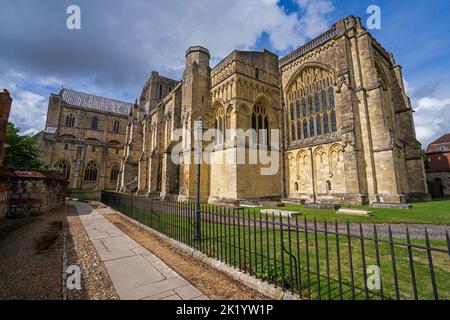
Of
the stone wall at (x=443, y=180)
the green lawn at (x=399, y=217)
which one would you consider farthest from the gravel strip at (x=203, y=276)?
the stone wall at (x=443, y=180)

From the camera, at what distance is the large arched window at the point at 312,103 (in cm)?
1689

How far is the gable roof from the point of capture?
42703mm

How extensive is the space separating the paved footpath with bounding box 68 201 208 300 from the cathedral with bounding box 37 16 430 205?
10.1 meters

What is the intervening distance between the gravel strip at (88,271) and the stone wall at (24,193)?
16.8 feet

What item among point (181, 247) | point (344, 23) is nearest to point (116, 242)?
point (181, 247)

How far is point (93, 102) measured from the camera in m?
45.6

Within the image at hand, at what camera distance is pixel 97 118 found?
138ft

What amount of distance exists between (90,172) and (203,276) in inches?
1619

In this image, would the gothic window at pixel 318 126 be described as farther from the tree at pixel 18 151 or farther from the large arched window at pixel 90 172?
the large arched window at pixel 90 172

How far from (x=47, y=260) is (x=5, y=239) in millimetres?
3102

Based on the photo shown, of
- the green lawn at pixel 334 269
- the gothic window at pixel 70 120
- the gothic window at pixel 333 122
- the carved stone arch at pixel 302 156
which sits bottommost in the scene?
the green lawn at pixel 334 269
